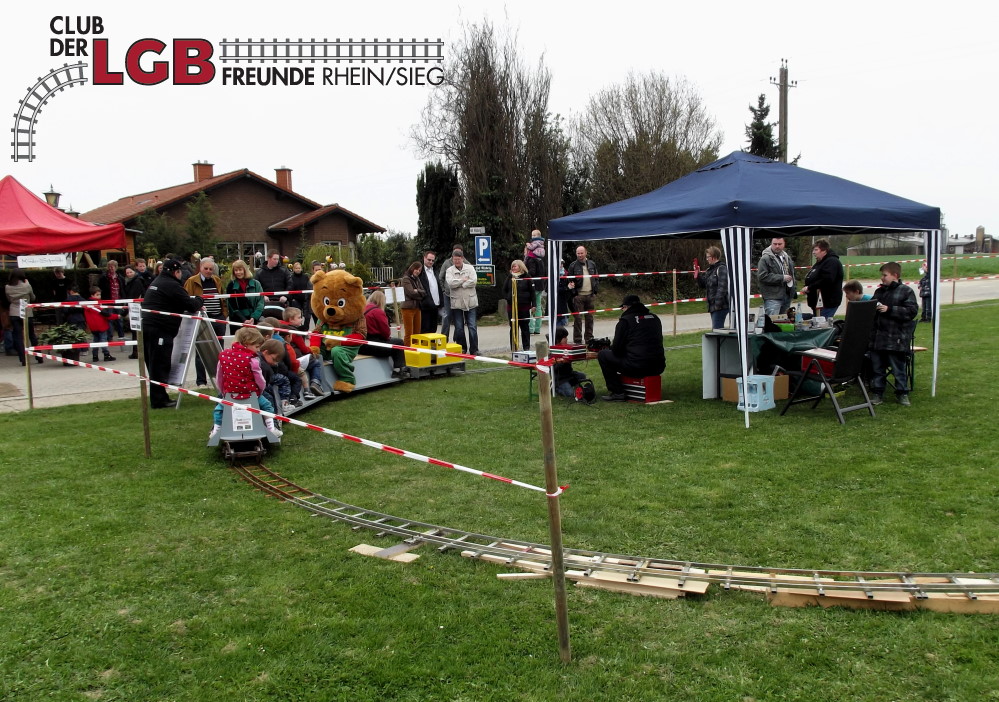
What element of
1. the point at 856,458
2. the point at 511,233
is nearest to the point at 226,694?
the point at 856,458

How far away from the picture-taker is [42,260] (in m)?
15.0

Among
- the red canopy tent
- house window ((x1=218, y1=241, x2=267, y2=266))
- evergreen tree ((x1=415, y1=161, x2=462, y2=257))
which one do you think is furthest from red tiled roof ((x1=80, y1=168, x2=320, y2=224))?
the red canopy tent

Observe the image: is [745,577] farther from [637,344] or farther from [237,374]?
[637,344]

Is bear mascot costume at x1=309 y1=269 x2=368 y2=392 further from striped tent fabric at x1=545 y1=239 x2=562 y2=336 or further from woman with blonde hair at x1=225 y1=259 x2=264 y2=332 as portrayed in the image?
woman with blonde hair at x1=225 y1=259 x2=264 y2=332

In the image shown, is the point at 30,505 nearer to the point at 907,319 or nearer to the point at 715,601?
the point at 715,601

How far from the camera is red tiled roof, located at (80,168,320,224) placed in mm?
34316

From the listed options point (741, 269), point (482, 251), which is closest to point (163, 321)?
point (741, 269)

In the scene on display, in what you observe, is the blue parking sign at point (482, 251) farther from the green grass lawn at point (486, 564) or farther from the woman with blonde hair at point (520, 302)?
the green grass lawn at point (486, 564)


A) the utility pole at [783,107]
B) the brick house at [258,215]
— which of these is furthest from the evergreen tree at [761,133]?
the brick house at [258,215]

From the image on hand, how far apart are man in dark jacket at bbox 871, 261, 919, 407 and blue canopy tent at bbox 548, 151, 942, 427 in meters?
0.62

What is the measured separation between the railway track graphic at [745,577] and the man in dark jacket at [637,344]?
14.9 feet

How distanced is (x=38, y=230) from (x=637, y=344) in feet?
36.5

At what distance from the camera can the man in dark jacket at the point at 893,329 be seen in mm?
8539

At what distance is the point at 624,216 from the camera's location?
9.25m
